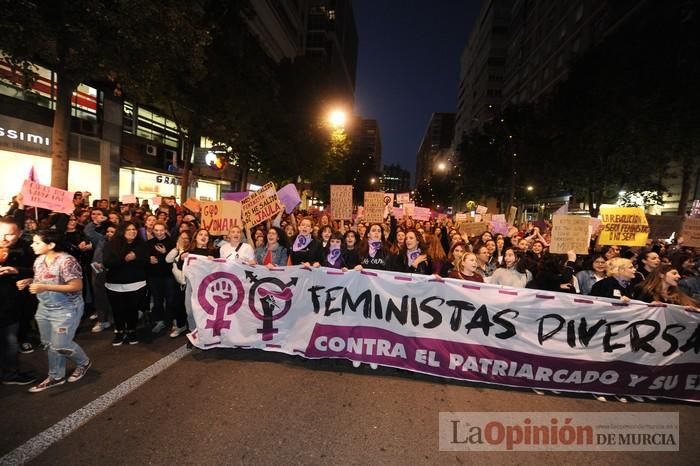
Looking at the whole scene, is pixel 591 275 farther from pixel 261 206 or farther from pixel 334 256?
pixel 261 206

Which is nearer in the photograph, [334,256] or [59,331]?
[59,331]

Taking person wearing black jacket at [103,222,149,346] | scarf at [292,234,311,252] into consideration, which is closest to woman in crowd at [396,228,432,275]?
scarf at [292,234,311,252]

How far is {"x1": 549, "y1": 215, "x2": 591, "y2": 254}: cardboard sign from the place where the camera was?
672cm

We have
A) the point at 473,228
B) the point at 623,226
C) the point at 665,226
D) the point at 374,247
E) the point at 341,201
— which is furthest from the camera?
the point at 665,226

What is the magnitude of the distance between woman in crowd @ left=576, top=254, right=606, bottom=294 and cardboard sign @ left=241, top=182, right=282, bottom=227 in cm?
585

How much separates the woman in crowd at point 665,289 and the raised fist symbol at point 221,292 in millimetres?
5838

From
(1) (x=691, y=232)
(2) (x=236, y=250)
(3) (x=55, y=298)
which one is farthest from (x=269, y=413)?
(1) (x=691, y=232)

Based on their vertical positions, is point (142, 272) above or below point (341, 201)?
below

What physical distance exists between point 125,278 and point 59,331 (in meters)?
1.31

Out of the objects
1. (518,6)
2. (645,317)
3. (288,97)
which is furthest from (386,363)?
(518,6)

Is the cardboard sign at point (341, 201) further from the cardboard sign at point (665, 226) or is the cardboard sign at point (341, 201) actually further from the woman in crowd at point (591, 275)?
the cardboard sign at point (665, 226)

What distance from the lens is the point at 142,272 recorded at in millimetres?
5203

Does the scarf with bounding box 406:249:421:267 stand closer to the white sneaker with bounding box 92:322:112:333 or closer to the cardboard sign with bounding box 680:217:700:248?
the white sneaker with bounding box 92:322:112:333

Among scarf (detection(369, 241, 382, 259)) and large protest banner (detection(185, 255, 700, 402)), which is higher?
scarf (detection(369, 241, 382, 259))
